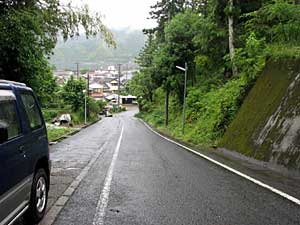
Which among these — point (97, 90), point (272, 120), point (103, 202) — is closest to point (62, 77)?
point (97, 90)

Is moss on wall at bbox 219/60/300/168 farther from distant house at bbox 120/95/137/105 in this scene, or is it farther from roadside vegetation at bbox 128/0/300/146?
distant house at bbox 120/95/137/105

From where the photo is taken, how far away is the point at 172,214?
6.24 meters

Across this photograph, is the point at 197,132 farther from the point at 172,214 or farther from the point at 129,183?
the point at 172,214

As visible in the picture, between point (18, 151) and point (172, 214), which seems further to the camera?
point (172, 214)

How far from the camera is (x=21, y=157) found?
500 centimetres

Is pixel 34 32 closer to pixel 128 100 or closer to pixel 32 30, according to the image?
pixel 32 30

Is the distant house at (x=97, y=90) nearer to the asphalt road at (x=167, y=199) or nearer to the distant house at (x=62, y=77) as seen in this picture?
the distant house at (x=62, y=77)

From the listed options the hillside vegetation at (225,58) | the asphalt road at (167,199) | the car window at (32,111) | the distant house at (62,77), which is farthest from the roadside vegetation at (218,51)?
the distant house at (62,77)

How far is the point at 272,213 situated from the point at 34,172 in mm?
3670

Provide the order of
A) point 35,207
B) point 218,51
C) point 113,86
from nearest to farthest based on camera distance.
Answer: point 35,207
point 218,51
point 113,86

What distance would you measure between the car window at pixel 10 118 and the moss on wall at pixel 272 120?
7.27m

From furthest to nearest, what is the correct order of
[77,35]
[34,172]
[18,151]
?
[77,35] < [34,172] < [18,151]

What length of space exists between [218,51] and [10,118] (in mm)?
30030

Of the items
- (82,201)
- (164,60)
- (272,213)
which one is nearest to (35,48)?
(82,201)
